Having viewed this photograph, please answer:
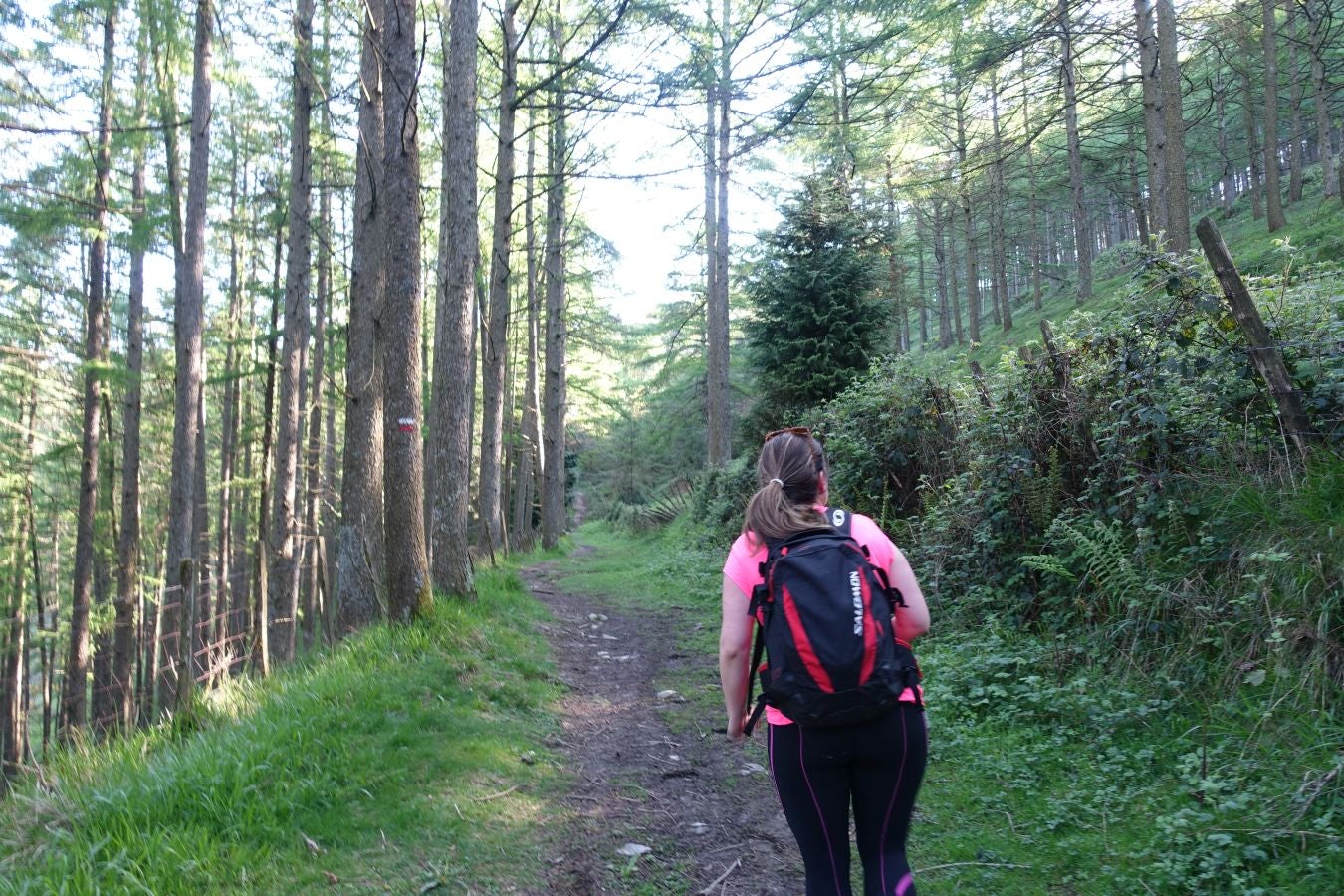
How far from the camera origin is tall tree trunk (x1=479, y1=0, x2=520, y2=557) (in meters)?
12.6

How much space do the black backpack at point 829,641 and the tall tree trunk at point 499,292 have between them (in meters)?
11.6

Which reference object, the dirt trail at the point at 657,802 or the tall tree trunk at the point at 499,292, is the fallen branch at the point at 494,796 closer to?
the dirt trail at the point at 657,802

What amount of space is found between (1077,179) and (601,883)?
2590cm

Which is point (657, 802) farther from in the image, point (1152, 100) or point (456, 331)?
point (1152, 100)

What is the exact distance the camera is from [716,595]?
11336 mm

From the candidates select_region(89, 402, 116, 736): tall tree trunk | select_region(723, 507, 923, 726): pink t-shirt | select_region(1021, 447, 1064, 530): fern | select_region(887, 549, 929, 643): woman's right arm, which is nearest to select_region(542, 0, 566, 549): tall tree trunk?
select_region(89, 402, 116, 736): tall tree trunk

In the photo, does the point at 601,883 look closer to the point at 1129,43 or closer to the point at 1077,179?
the point at 1129,43

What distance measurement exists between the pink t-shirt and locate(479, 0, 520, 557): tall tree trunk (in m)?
11.3

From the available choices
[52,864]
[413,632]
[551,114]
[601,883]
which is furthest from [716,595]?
[551,114]

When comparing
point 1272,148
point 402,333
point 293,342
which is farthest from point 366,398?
point 1272,148

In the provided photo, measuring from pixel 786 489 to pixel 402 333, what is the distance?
588cm

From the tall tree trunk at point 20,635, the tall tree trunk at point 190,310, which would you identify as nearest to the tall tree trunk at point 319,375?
the tall tree trunk at point 190,310

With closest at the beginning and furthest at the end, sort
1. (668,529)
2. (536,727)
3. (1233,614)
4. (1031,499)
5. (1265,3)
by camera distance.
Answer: (1233,614) → (536,727) → (1031,499) → (1265,3) → (668,529)

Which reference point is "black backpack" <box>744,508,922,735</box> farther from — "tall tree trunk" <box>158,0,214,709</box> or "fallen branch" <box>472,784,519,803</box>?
"tall tree trunk" <box>158,0,214,709</box>
